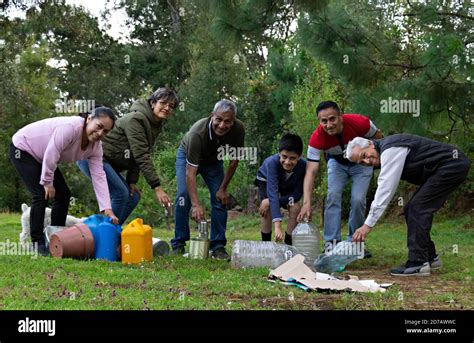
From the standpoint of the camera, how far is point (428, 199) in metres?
6.18

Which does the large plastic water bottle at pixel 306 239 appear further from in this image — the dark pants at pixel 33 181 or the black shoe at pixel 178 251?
the dark pants at pixel 33 181

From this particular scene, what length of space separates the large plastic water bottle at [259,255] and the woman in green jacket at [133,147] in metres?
0.90

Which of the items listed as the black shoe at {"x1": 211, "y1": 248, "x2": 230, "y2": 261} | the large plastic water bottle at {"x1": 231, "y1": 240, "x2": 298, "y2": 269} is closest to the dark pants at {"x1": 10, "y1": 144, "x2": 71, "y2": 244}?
the black shoe at {"x1": 211, "y1": 248, "x2": 230, "y2": 261}

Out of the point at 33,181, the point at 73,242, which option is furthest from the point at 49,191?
the point at 73,242

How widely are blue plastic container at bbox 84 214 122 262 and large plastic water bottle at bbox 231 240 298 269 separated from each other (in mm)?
1225

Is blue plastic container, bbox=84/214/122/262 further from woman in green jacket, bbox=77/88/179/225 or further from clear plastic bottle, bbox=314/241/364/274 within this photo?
clear plastic bottle, bbox=314/241/364/274

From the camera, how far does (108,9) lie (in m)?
31.0

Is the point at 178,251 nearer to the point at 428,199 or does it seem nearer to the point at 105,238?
the point at 105,238

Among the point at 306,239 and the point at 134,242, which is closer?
the point at 134,242

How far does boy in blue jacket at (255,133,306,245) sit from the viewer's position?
693cm

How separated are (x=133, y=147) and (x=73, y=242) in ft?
3.80

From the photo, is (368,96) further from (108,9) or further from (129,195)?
(108,9)
